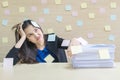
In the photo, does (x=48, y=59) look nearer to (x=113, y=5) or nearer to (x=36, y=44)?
(x=36, y=44)

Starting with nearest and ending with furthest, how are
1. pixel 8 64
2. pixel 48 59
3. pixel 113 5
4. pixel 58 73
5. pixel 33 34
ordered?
pixel 58 73
pixel 8 64
pixel 48 59
pixel 33 34
pixel 113 5

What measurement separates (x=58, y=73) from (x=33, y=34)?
0.95 metres

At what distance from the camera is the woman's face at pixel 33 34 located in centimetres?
247

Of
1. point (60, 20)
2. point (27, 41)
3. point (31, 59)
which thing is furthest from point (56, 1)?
point (31, 59)

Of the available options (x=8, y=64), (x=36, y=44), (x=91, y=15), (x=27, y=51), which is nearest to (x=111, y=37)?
(x=91, y=15)

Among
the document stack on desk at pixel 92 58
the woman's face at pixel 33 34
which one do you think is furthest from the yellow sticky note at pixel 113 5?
the document stack on desk at pixel 92 58

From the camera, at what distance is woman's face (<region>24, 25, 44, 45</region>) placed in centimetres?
247

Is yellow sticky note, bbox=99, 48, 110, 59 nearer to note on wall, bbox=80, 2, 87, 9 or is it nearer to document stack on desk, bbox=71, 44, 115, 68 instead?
document stack on desk, bbox=71, 44, 115, 68

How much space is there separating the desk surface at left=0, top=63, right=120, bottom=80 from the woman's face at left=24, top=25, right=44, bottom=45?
64 cm

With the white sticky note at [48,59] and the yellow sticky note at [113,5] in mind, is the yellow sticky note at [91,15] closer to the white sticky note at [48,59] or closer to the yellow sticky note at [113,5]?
the yellow sticky note at [113,5]

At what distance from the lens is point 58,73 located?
1606 mm

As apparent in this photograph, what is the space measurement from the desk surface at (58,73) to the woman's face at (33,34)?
64 centimetres

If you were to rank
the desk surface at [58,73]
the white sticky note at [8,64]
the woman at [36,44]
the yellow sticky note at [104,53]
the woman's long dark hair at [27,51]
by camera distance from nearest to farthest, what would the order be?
the desk surface at [58,73] → the yellow sticky note at [104,53] → the white sticky note at [8,64] → the woman's long dark hair at [27,51] → the woman at [36,44]

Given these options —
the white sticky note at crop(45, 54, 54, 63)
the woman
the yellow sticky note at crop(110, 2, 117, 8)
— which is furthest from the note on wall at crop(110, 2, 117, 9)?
the white sticky note at crop(45, 54, 54, 63)
